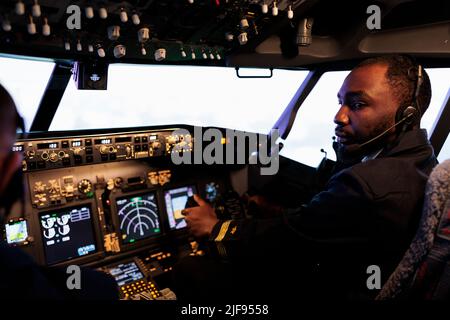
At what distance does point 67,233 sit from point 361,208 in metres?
1.58

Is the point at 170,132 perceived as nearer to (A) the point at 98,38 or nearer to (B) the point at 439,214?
(A) the point at 98,38

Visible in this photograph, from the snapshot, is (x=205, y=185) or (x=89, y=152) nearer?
(x=89, y=152)

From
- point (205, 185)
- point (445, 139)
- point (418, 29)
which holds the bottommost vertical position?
point (205, 185)

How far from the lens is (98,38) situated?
169 cm

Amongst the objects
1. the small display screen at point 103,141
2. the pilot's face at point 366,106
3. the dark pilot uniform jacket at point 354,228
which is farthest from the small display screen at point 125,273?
the pilot's face at point 366,106

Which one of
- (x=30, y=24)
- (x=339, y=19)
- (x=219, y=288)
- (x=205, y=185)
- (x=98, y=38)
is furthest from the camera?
(x=205, y=185)

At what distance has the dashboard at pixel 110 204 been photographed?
196 cm

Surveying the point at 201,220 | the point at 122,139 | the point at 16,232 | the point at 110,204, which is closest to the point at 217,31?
the point at 122,139

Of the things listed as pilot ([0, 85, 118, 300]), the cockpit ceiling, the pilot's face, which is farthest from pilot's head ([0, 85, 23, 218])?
the pilot's face

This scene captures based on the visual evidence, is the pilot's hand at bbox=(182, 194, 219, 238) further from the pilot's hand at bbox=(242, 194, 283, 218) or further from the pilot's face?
the pilot's hand at bbox=(242, 194, 283, 218)

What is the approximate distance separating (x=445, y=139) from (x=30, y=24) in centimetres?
319

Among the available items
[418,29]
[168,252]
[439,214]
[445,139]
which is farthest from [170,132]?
[445,139]

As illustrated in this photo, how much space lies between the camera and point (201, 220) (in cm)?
157

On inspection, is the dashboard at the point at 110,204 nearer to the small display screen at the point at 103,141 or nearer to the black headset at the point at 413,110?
the small display screen at the point at 103,141
